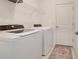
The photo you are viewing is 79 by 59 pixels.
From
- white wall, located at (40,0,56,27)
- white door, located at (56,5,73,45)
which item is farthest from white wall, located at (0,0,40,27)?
white door, located at (56,5,73,45)

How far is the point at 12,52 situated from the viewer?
47.6 inches

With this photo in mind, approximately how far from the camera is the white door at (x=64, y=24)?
17.1ft

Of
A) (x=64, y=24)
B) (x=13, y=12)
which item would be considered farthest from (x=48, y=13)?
(x=13, y=12)

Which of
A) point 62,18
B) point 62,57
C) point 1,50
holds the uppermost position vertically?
point 62,18

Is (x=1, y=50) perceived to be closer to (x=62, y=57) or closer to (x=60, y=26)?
(x=62, y=57)

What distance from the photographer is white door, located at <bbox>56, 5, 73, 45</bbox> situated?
5215 millimetres

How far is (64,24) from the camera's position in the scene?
5.32 meters

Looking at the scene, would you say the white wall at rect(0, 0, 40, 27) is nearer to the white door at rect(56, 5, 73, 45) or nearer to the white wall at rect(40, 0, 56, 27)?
the white wall at rect(40, 0, 56, 27)

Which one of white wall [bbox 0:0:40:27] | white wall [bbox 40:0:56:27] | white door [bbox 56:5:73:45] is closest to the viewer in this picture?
white wall [bbox 0:0:40:27]

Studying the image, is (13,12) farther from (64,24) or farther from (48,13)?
(64,24)

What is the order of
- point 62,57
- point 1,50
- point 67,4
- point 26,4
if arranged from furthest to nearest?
point 67,4
point 26,4
point 62,57
point 1,50

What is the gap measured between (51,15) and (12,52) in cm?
437

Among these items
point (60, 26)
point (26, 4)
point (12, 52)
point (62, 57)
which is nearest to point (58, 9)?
point (60, 26)

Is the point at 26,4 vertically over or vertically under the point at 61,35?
over
